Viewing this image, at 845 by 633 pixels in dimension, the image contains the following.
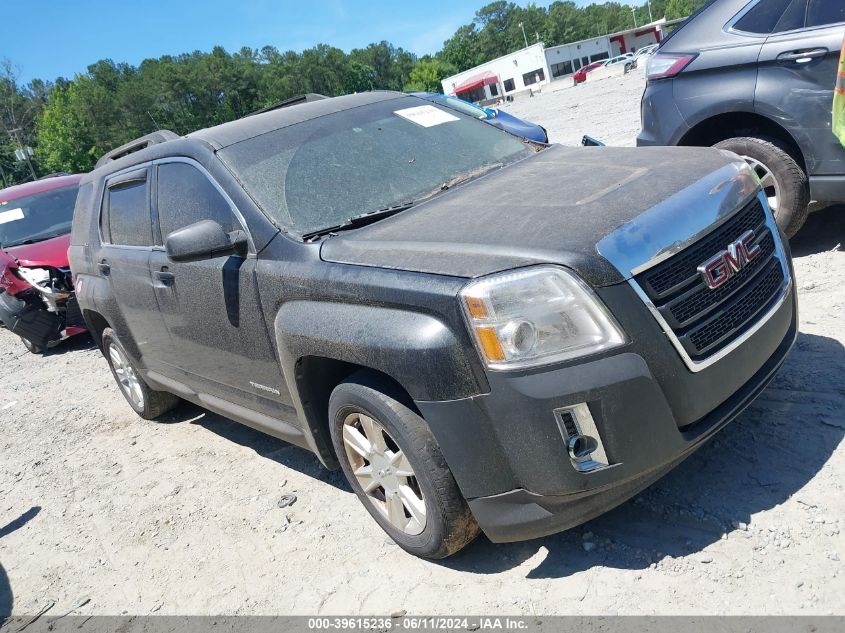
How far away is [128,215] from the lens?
4531 mm

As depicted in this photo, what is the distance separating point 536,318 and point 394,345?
1.69ft

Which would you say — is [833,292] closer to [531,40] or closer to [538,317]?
[538,317]

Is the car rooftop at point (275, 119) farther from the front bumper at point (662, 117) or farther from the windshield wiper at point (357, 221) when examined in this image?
the front bumper at point (662, 117)

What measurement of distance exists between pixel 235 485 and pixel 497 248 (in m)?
2.54

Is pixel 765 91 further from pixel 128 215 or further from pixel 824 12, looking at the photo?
pixel 128 215

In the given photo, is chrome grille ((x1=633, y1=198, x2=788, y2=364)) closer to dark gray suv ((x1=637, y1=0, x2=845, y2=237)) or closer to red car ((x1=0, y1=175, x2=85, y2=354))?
dark gray suv ((x1=637, y1=0, x2=845, y2=237))

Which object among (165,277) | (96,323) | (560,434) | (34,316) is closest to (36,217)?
(34,316)

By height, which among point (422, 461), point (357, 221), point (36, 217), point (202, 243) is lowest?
point (422, 461)

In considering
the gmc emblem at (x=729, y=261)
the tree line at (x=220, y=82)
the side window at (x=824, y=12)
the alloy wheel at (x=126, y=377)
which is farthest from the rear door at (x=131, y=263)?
the tree line at (x=220, y=82)

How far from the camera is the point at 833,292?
14.2 ft

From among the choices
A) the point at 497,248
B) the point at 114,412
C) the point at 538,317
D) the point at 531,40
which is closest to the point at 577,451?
the point at 538,317

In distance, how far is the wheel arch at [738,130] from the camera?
466 cm

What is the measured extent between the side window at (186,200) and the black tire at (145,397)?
1.50m

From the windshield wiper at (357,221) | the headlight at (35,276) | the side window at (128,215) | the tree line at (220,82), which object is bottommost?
the headlight at (35,276)
